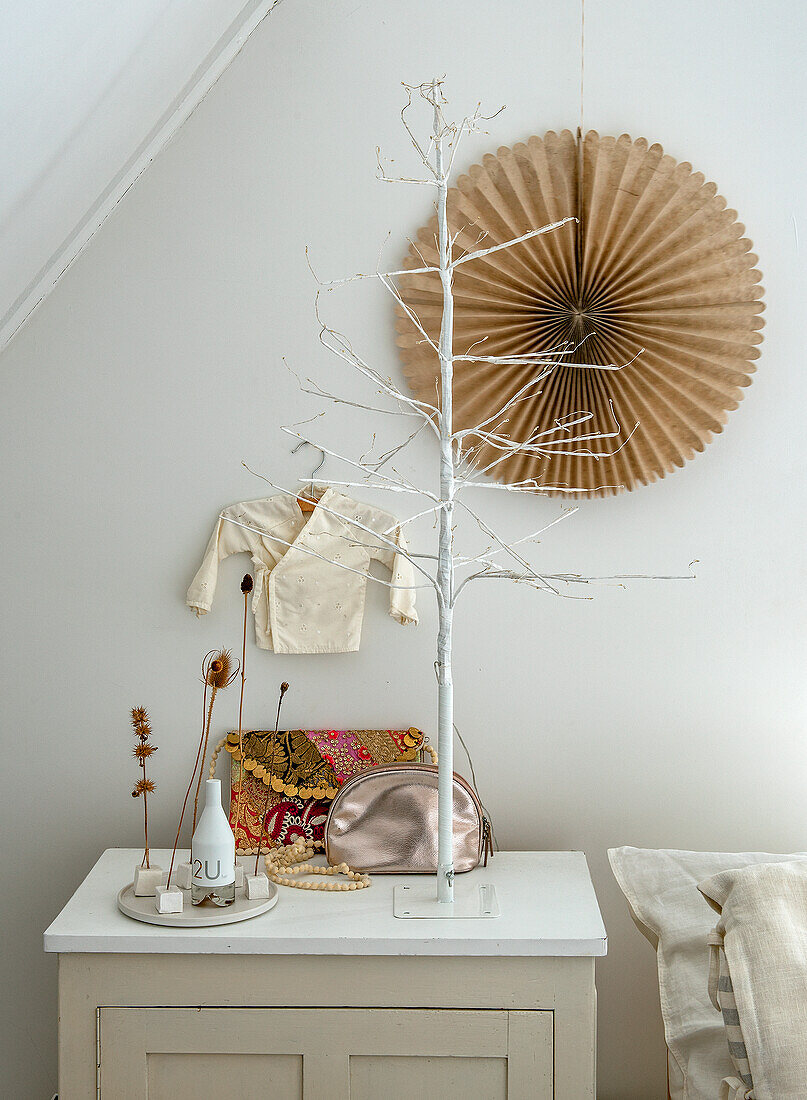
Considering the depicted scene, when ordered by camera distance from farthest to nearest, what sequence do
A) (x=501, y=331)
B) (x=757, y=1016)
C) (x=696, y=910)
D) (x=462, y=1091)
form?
(x=501, y=331) < (x=696, y=910) < (x=462, y=1091) < (x=757, y=1016)

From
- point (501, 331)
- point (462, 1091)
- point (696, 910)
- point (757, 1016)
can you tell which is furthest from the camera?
point (501, 331)

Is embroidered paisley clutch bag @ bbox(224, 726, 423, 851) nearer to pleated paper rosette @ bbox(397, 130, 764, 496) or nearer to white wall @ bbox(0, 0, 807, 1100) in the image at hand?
white wall @ bbox(0, 0, 807, 1100)

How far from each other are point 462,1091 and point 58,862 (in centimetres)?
86

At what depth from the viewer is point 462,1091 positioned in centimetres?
131

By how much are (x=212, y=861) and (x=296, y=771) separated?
0.31 m

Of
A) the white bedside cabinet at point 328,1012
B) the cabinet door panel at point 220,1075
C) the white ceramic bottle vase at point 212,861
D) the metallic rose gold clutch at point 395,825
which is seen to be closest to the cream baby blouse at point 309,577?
the metallic rose gold clutch at point 395,825

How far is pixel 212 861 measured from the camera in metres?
1.37

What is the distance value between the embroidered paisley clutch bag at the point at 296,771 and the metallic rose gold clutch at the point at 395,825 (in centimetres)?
9

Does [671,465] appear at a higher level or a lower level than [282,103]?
lower

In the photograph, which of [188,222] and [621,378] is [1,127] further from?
[621,378]

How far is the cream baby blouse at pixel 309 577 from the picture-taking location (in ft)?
5.54

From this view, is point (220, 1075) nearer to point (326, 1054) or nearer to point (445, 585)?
point (326, 1054)

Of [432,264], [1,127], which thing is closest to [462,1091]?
[432,264]

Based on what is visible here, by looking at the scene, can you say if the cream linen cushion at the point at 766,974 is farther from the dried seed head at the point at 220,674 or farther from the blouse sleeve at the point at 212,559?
the blouse sleeve at the point at 212,559
